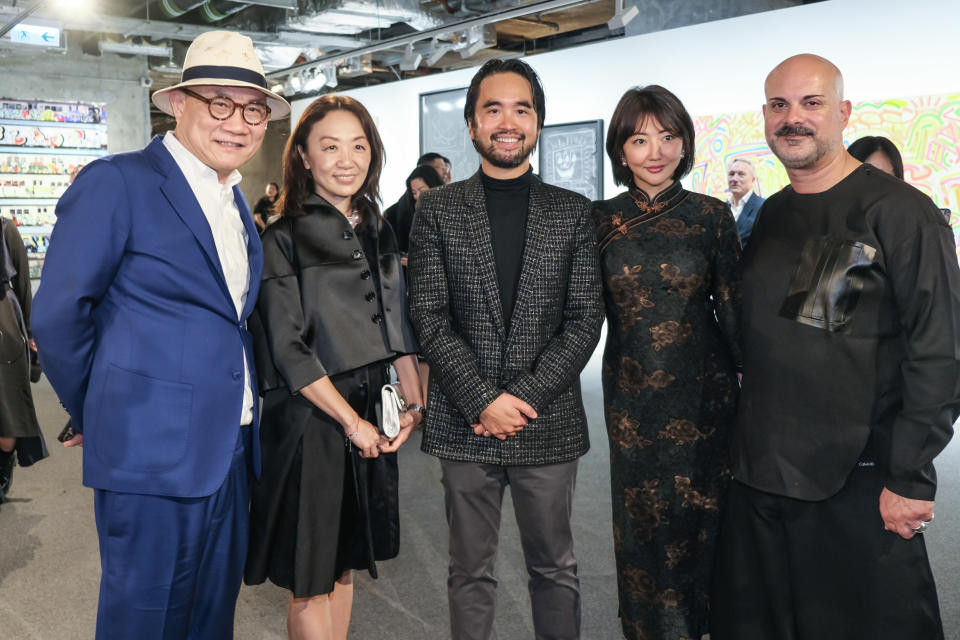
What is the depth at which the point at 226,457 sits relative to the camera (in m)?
1.99

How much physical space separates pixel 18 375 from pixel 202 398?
262 cm

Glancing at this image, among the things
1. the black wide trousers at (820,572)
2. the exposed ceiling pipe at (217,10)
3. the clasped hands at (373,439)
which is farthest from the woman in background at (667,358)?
the exposed ceiling pipe at (217,10)

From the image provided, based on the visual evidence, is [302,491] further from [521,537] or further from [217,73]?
[217,73]

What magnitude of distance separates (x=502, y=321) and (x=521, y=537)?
24.6 inches

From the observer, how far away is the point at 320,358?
2.25m

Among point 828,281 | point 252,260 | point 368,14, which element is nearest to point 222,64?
point 252,260

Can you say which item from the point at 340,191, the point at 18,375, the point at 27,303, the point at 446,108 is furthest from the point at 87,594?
the point at 446,108

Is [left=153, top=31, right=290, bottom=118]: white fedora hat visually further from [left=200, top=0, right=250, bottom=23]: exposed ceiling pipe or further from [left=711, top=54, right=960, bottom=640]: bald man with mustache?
[left=200, top=0, right=250, bottom=23]: exposed ceiling pipe

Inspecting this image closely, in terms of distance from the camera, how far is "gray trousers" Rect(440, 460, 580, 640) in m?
2.35

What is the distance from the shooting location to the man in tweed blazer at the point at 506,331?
231 cm

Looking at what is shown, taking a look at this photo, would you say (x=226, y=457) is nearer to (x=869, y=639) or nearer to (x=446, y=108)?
(x=869, y=639)

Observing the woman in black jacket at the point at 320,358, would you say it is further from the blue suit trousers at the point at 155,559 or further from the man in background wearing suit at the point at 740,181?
the man in background wearing suit at the point at 740,181

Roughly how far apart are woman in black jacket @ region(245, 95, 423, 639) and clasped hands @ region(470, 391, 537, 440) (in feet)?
0.94

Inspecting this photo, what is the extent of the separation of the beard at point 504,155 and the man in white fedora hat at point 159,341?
656mm
